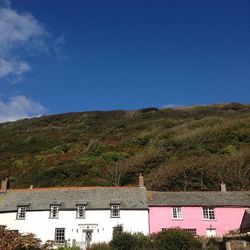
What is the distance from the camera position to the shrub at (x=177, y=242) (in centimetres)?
2655

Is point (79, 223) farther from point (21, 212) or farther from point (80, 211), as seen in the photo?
point (21, 212)

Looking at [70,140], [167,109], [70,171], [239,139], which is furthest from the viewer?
[167,109]

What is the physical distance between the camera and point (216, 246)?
26.2 metres

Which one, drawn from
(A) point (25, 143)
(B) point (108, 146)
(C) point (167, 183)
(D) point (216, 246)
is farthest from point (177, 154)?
(A) point (25, 143)

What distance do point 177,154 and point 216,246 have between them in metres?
35.3

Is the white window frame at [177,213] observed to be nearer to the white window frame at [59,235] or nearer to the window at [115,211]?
the window at [115,211]

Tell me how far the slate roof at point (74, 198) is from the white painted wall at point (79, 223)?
2.18 ft

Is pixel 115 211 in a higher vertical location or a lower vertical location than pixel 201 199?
lower

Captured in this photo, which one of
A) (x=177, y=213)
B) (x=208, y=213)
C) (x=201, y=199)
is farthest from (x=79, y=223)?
(x=208, y=213)

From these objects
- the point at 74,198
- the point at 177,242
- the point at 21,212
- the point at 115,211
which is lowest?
the point at 177,242

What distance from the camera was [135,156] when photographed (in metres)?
61.8

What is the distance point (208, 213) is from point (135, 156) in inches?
1003

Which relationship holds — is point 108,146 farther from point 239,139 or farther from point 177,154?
point 239,139

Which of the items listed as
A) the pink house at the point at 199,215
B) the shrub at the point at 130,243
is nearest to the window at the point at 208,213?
the pink house at the point at 199,215
